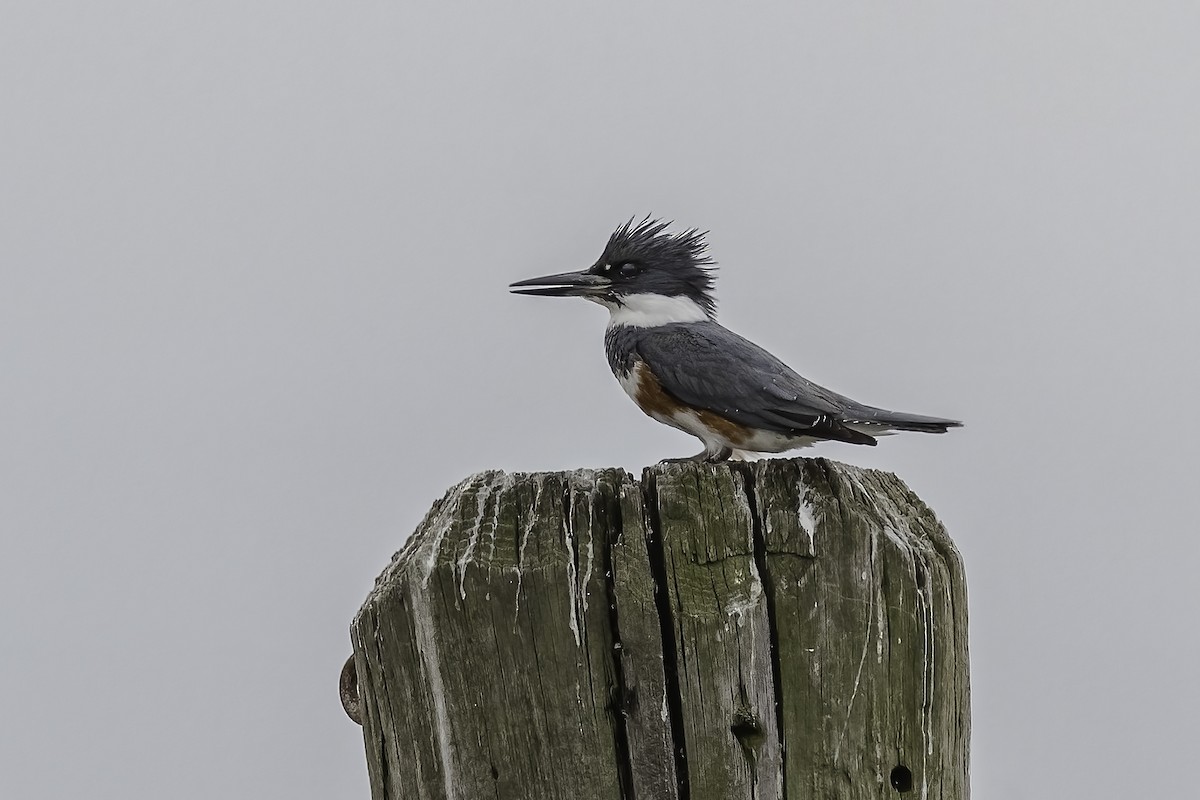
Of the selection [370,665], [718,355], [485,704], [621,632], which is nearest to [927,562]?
[621,632]

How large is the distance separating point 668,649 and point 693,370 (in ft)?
5.42

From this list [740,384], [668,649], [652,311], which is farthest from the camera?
[652,311]

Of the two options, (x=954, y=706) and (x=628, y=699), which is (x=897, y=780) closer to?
(x=954, y=706)

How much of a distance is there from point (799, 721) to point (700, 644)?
248mm

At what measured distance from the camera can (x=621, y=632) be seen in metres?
2.11

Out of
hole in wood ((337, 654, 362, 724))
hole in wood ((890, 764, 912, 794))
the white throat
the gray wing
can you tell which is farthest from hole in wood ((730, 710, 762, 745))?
the white throat

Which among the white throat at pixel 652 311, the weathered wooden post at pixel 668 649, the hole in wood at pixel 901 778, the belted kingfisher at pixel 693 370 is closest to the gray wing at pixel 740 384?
the belted kingfisher at pixel 693 370

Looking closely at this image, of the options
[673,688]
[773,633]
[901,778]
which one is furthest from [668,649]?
[901,778]

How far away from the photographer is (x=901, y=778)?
7.13 feet

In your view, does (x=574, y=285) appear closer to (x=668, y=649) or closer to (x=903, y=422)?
(x=903, y=422)

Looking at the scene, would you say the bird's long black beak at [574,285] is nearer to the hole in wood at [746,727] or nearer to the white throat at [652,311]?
the white throat at [652,311]

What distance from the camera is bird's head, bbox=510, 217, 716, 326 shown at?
4.46 meters

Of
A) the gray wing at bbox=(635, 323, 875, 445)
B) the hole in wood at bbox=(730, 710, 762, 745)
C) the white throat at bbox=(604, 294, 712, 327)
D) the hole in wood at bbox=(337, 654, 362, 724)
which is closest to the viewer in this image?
the hole in wood at bbox=(730, 710, 762, 745)

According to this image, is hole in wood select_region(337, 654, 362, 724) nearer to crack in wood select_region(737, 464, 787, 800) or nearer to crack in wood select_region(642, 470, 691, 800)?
crack in wood select_region(642, 470, 691, 800)
